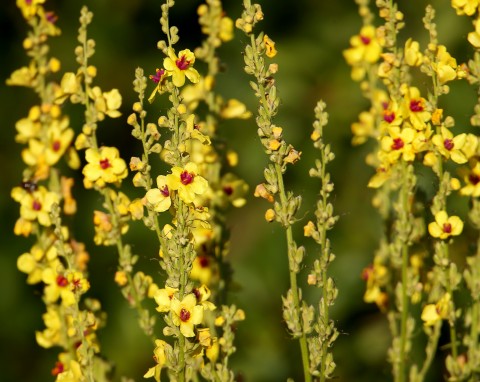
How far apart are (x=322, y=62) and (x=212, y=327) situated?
4.01ft

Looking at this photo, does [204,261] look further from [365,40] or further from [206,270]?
[365,40]

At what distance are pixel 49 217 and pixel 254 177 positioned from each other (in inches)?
43.6

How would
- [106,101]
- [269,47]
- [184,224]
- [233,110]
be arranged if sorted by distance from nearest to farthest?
[184,224], [269,47], [106,101], [233,110]

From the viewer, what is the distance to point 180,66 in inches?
39.6

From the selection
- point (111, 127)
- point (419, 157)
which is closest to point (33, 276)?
point (419, 157)

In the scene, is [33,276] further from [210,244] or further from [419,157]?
[419,157]

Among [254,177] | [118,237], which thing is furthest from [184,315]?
[254,177]

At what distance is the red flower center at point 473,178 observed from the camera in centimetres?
121

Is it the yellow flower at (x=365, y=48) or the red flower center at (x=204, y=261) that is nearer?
the red flower center at (x=204, y=261)

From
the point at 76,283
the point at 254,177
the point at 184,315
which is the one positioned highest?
the point at 254,177

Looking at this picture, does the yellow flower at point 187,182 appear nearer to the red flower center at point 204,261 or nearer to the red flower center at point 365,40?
the red flower center at point 204,261

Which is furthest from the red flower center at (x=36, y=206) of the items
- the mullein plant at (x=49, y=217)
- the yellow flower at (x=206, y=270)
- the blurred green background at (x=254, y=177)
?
the blurred green background at (x=254, y=177)

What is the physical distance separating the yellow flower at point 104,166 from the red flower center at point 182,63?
0.23 m

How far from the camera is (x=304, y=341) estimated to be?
3.63 feet
